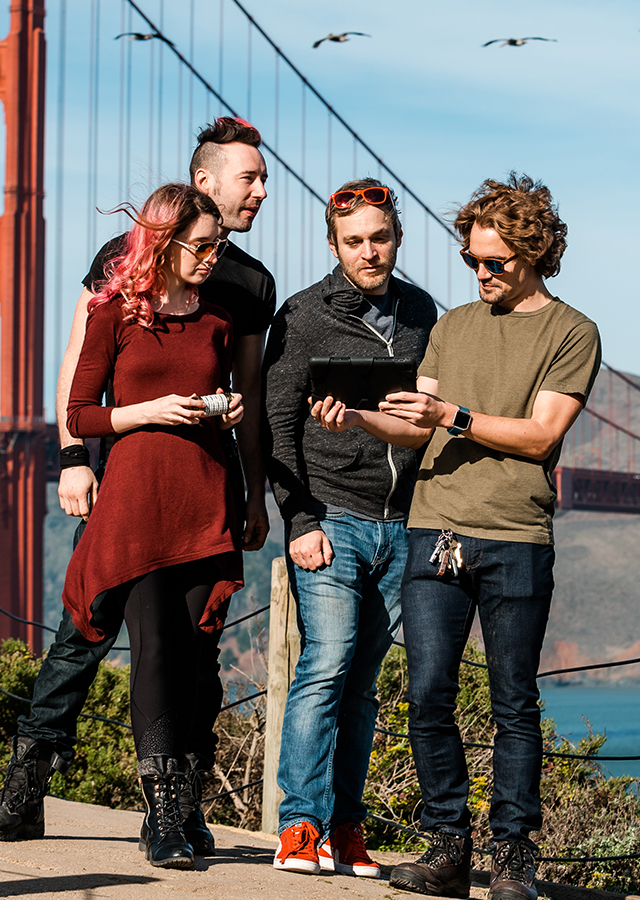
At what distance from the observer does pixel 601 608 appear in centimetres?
8275

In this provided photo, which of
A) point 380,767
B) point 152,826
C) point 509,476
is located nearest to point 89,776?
point 380,767

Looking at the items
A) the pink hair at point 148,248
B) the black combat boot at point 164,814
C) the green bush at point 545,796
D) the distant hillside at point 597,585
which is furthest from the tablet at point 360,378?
the distant hillside at point 597,585

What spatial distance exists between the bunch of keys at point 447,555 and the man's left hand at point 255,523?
42 centimetres

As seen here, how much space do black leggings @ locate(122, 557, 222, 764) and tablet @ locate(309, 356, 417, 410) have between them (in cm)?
41

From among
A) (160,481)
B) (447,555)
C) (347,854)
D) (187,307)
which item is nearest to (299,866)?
(347,854)

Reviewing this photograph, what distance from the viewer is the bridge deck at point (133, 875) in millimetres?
Answer: 1759

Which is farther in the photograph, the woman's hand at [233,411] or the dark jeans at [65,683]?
the dark jeans at [65,683]

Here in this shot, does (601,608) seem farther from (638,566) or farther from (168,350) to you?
(168,350)

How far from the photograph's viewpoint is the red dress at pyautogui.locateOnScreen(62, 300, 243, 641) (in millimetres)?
2039

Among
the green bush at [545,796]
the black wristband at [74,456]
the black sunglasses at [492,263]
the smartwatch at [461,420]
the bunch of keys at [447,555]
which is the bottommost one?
the green bush at [545,796]

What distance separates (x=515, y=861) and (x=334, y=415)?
0.90 metres

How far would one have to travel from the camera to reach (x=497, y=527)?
211 cm

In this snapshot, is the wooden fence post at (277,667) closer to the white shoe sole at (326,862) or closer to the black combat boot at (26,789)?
the white shoe sole at (326,862)

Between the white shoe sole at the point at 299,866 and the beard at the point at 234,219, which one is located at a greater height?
the beard at the point at 234,219
